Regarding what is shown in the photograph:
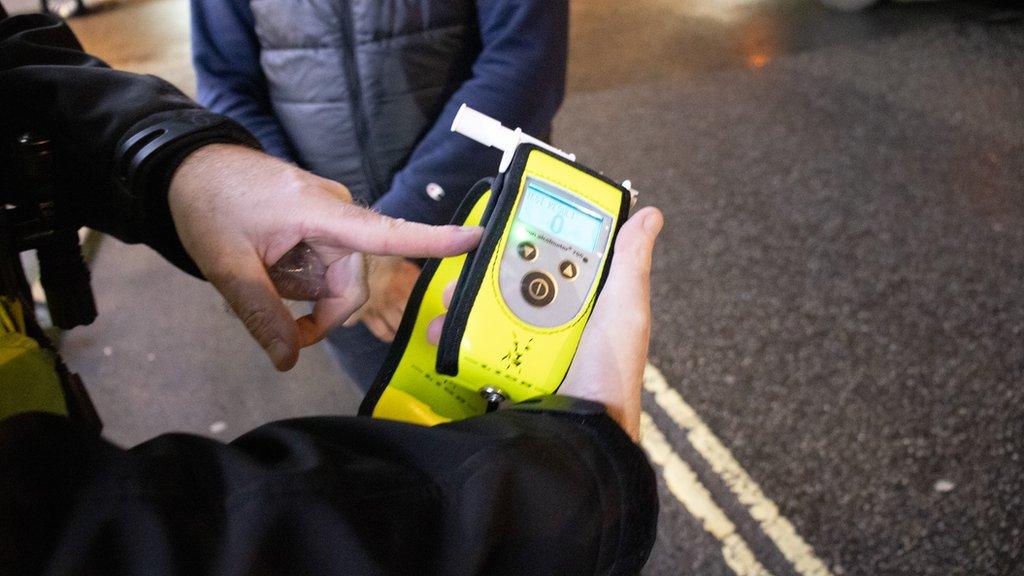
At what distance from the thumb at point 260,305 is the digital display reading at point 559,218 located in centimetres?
23

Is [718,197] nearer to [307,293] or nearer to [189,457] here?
[307,293]

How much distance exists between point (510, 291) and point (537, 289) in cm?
3

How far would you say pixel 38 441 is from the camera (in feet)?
1.09

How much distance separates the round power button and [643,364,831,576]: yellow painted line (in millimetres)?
816

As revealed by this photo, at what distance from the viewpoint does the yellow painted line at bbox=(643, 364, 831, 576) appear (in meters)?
1.16

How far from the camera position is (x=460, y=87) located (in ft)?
3.08

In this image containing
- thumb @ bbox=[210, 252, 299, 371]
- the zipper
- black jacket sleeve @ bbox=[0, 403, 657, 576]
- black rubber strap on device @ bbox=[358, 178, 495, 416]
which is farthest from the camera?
the zipper

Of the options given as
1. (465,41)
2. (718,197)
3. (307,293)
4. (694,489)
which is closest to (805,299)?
(718,197)

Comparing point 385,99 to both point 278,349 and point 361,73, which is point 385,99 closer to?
point 361,73

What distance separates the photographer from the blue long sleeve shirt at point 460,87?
0.88 metres

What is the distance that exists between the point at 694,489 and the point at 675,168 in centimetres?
112

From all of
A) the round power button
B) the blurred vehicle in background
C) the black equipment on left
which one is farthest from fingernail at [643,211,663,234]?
the blurred vehicle in background

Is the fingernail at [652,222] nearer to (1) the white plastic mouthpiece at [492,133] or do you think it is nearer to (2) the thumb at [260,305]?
(1) the white plastic mouthpiece at [492,133]

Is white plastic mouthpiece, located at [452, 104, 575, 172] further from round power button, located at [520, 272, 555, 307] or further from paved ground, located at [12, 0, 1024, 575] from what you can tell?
paved ground, located at [12, 0, 1024, 575]
